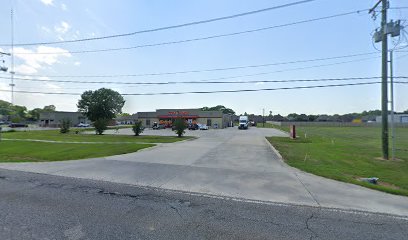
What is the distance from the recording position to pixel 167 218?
4.80 m

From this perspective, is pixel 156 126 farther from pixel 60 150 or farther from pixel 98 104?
pixel 60 150

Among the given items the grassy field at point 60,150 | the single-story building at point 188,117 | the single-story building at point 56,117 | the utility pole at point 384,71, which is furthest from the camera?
the single-story building at point 56,117

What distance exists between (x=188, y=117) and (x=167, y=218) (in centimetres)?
5364

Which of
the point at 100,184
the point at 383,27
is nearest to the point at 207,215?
the point at 100,184

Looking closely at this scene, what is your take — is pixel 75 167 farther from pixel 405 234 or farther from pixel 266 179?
pixel 405 234

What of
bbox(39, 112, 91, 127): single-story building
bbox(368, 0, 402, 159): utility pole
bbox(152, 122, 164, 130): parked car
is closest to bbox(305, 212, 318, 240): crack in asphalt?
bbox(368, 0, 402, 159): utility pole

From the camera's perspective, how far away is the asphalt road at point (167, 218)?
4082 millimetres

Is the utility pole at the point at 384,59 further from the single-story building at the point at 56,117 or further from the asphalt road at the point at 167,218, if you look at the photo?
the single-story building at the point at 56,117

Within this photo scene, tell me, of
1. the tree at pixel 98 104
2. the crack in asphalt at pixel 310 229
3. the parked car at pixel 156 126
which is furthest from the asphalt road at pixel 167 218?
the tree at pixel 98 104

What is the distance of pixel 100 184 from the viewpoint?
24.8ft

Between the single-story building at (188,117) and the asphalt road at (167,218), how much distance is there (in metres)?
48.7

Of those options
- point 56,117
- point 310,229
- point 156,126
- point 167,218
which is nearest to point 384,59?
point 310,229

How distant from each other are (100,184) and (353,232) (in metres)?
6.84

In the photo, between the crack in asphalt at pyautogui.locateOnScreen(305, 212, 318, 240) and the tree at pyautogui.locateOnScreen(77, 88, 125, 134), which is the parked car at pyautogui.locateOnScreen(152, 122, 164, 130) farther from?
the crack in asphalt at pyautogui.locateOnScreen(305, 212, 318, 240)
